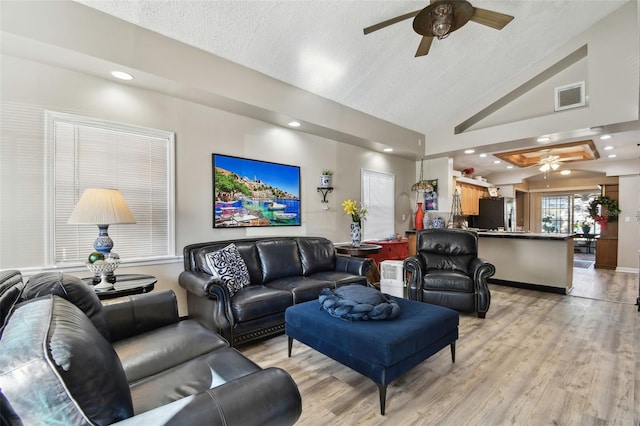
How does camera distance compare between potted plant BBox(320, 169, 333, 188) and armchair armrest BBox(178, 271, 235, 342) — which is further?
potted plant BBox(320, 169, 333, 188)

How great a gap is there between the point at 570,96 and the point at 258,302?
17.1ft

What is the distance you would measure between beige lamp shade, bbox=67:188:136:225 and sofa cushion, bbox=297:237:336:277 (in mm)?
2040

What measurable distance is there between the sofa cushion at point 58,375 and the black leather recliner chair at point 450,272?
3353mm

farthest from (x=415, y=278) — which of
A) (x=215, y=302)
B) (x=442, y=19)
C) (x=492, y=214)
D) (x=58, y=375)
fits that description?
(x=492, y=214)

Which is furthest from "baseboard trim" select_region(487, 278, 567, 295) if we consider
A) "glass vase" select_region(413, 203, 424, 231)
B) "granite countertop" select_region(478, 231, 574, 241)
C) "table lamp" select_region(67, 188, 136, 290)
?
"table lamp" select_region(67, 188, 136, 290)

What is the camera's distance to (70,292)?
144 centimetres

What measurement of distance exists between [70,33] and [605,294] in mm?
7303

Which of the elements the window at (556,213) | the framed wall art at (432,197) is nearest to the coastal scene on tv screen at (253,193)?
the framed wall art at (432,197)

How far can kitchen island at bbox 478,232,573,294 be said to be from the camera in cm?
450

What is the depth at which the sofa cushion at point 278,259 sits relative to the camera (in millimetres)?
3422

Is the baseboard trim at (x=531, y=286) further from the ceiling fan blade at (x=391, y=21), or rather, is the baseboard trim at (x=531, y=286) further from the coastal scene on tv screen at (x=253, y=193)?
the ceiling fan blade at (x=391, y=21)

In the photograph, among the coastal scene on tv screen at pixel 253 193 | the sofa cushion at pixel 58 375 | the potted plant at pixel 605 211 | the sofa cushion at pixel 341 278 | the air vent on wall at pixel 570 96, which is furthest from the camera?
the potted plant at pixel 605 211

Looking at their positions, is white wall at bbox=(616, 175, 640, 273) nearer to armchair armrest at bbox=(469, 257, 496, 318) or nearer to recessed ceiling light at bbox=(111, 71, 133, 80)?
armchair armrest at bbox=(469, 257, 496, 318)

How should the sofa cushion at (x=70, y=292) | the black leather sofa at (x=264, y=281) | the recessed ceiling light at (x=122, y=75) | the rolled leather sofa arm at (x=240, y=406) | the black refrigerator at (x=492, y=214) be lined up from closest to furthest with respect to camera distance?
1. the rolled leather sofa arm at (x=240, y=406)
2. the sofa cushion at (x=70, y=292)
3. the black leather sofa at (x=264, y=281)
4. the recessed ceiling light at (x=122, y=75)
5. the black refrigerator at (x=492, y=214)
